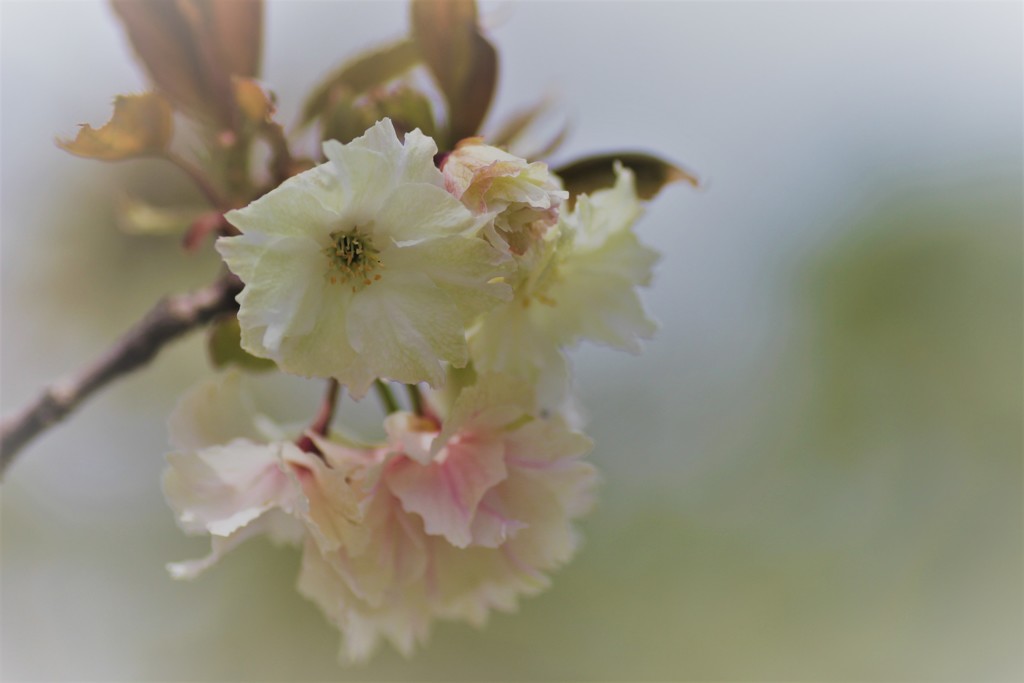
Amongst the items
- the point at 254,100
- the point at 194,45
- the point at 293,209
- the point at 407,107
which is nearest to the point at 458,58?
the point at 407,107

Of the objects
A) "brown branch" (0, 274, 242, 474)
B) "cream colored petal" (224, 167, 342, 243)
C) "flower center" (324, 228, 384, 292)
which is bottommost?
"brown branch" (0, 274, 242, 474)

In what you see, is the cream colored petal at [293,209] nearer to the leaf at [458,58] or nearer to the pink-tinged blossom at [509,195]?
the pink-tinged blossom at [509,195]

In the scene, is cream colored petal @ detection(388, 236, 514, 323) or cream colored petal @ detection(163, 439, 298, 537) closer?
cream colored petal @ detection(388, 236, 514, 323)

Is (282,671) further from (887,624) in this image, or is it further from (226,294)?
(226,294)

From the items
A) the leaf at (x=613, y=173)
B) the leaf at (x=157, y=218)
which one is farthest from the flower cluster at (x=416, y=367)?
the leaf at (x=157, y=218)

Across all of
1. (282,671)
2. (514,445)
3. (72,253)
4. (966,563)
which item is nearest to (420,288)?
(514,445)

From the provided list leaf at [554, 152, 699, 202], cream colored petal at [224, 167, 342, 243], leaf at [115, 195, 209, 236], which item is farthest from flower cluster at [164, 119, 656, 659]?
leaf at [115, 195, 209, 236]

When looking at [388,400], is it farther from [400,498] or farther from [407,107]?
[407,107]

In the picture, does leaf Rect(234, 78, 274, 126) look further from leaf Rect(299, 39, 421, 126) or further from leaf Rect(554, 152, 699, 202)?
leaf Rect(554, 152, 699, 202)
